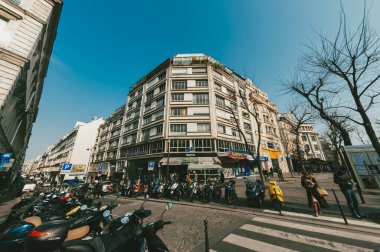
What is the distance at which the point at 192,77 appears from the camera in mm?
25750


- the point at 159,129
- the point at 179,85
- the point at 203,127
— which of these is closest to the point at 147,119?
the point at 159,129

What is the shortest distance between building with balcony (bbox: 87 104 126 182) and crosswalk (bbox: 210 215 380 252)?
1064 inches

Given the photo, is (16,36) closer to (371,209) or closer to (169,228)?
(169,228)

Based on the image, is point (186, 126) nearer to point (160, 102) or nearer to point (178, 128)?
point (178, 128)

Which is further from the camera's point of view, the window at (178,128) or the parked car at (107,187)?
the window at (178,128)

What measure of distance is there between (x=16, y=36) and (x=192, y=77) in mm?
20032

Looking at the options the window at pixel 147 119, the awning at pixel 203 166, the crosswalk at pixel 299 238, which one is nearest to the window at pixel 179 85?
the window at pixel 147 119

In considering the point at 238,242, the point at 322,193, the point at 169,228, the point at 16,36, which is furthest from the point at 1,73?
the point at 322,193

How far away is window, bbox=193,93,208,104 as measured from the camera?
24.0 m

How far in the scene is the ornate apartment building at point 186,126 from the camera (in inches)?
818

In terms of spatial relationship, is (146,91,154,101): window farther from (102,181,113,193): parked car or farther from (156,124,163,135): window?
(102,181,113,193): parked car

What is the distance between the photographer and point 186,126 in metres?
22.3

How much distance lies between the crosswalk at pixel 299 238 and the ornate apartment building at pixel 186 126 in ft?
44.7

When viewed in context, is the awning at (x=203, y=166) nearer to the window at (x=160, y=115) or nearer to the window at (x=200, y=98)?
the window at (x=160, y=115)
